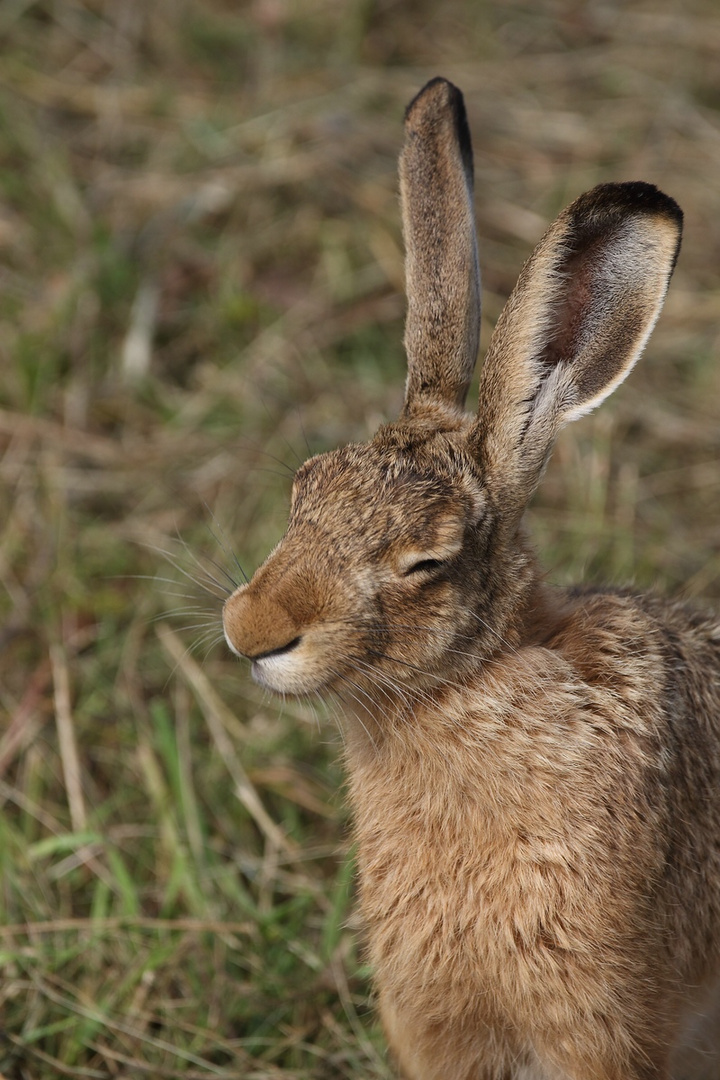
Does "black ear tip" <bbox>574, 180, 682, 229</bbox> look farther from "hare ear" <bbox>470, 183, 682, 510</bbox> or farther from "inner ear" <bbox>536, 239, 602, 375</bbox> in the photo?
"inner ear" <bbox>536, 239, 602, 375</bbox>

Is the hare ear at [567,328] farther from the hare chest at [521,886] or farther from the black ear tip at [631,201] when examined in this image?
the hare chest at [521,886]

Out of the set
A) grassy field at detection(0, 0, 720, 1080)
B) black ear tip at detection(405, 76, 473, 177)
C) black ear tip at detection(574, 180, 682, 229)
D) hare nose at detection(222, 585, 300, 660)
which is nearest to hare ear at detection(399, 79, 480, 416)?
black ear tip at detection(405, 76, 473, 177)

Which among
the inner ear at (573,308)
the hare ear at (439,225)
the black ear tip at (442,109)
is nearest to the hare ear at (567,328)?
the inner ear at (573,308)

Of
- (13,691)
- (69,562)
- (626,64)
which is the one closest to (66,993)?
(13,691)

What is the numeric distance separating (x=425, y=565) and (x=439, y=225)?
94 cm

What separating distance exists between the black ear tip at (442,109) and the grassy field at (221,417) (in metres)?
1.28

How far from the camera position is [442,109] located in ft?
10.7

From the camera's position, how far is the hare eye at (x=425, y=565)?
2.84m

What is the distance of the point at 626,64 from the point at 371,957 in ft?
17.0

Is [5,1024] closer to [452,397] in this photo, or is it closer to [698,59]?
[452,397]

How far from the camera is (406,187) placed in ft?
10.7

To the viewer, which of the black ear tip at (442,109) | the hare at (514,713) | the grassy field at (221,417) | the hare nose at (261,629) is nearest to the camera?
the hare nose at (261,629)

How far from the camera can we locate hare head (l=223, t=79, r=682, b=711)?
109 inches

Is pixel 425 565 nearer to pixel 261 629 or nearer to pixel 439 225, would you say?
pixel 261 629
